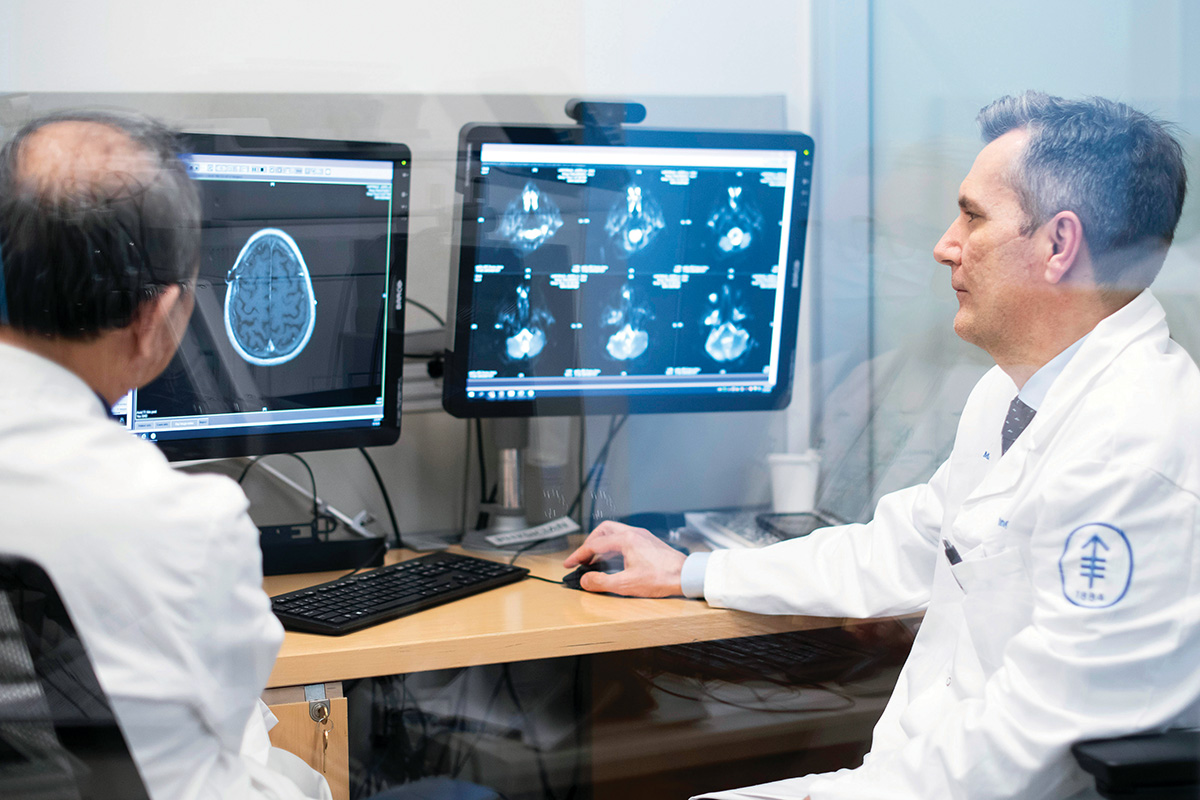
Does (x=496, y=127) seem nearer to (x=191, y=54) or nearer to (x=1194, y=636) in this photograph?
(x=191, y=54)

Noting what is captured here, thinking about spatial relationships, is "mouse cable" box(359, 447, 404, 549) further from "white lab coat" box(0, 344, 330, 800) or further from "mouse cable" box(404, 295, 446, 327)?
"white lab coat" box(0, 344, 330, 800)

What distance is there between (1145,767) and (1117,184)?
2.01 ft

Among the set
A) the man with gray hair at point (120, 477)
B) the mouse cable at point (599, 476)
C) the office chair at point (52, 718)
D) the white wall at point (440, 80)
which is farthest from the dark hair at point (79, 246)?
the mouse cable at point (599, 476)

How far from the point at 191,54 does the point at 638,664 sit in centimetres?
114

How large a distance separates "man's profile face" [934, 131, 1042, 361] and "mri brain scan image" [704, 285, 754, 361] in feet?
1.62

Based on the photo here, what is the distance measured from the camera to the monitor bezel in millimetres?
1320

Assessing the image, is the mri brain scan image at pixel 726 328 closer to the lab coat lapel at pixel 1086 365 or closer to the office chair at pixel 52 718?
the lab coat lapel at pixel 1086 365

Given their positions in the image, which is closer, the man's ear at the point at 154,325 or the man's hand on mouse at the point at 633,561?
the man's ear at the point at 154,325

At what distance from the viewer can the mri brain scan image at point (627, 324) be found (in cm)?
159

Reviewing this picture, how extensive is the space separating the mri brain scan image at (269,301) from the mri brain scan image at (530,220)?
1.07 feet

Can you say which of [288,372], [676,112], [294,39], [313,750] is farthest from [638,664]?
[294,39]

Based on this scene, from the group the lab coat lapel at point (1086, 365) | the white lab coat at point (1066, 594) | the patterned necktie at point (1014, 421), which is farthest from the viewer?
the patterned necktie at point (1014, 421)

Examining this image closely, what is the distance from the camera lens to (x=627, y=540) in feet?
4.63

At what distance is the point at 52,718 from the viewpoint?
672 millimetres
